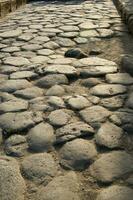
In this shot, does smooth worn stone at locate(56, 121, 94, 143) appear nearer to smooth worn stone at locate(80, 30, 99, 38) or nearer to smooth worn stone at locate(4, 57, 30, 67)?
smooth worn stone at locate(4, 57, 30, 67)

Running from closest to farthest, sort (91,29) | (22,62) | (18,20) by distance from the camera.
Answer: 1. (22,62)
2. (91,29)
3. (18,20)

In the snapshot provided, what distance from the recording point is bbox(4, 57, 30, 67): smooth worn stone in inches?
158

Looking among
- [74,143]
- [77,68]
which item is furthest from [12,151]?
[77,68]

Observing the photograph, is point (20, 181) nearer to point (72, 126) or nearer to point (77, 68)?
point (72, 126)

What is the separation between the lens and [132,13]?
5.73m

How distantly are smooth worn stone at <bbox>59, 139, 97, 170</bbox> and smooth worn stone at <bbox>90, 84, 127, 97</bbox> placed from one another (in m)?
0.82

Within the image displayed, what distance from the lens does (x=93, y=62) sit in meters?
3.97

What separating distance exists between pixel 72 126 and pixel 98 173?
563mm

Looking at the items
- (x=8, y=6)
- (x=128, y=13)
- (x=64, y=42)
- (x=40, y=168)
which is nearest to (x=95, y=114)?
(x=40, y=168)

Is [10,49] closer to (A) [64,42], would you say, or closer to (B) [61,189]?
(A) [64,42]

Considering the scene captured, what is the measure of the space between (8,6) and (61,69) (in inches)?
198

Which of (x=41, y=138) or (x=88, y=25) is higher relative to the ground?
(x=41, y=138)

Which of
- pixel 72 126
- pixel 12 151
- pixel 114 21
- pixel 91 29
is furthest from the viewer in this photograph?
pixel 114 21

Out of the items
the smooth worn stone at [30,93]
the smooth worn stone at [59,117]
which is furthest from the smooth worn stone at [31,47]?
the smooth worn stone at [59,117]
